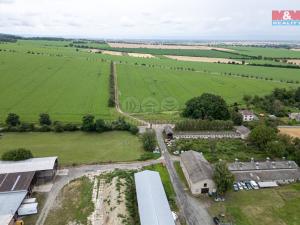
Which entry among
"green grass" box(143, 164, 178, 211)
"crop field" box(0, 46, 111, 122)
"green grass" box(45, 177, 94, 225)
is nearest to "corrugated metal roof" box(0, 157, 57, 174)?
"green grass" box(45, 177, 94, 225)

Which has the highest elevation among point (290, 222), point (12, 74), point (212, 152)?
point (12, 74)

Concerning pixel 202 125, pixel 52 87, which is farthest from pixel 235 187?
pixel 52 87

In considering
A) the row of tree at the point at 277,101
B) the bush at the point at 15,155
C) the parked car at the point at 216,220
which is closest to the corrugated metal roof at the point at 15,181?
the bush at the point at 15,155

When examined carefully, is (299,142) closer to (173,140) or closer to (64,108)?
(173,140)

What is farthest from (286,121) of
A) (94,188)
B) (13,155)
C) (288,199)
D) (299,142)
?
(13,155)

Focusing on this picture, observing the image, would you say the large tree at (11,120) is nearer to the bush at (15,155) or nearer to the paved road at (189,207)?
the bush at (15,155)

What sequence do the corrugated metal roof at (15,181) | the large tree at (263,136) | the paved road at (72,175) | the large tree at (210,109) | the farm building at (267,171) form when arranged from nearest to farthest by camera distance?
the paved road at (72,175), the corrugated metal roof at (15,181), the farm building at (267,171), the large tree at (263,136), the large tree at (210,109)

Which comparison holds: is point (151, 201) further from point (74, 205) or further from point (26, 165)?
point (26, 165)
